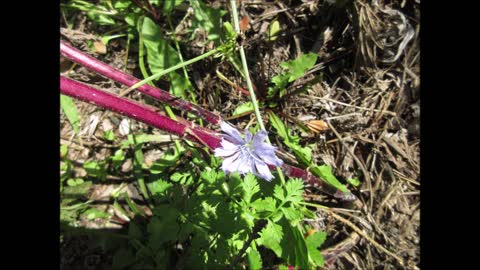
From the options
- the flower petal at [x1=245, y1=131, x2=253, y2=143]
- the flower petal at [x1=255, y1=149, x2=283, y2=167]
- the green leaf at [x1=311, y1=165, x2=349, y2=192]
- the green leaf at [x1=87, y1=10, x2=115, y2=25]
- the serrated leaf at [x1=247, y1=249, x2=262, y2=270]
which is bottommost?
the serrated leaf at [x1=247, y1=249, x2=262, y2=270]

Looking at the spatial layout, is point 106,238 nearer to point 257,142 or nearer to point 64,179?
point 64,179

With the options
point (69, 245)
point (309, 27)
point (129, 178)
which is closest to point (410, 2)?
point (309, 27)

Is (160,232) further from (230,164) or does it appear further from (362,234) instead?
(362,234)

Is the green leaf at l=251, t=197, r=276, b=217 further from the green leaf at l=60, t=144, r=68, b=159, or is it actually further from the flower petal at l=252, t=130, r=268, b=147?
the green leaf at l=60, t=144, r=68, b=159

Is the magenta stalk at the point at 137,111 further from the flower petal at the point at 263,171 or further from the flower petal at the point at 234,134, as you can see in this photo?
the flower petal at the point at 263,171

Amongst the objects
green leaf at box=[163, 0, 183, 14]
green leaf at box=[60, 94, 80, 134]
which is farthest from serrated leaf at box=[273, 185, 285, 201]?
green leaf at box=[60, 94, 80, 134]
